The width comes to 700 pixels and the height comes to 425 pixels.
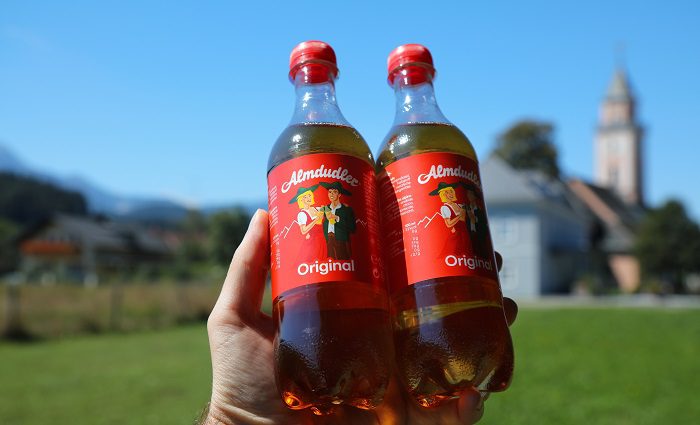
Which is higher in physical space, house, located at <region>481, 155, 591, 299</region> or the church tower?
the church tower

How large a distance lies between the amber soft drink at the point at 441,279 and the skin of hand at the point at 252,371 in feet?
0.64

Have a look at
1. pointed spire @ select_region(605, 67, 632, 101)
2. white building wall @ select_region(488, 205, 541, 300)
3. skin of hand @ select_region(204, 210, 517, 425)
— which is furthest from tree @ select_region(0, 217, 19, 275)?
pointed spire @ select_region(605, 67, 632, 101)

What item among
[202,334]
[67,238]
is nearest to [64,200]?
[67,238]

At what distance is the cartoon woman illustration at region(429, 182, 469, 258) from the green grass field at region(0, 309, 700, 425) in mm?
5917

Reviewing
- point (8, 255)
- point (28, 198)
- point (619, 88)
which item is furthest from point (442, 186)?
point (619, 88)

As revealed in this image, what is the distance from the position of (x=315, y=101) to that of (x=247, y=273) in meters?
0.75

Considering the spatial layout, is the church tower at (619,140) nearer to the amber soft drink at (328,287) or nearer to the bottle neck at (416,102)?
the bottle neck at (416,102)

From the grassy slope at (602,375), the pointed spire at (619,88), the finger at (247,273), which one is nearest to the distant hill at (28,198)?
the grassy slope at (602,375)

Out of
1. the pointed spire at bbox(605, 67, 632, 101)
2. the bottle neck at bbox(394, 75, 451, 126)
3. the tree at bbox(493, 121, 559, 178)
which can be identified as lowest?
the bottle neck at bbox(394, 75, 451, 126)

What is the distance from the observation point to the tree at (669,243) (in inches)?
1625

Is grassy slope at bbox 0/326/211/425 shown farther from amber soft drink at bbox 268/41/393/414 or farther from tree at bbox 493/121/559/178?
tree at bbox 493/121/559/178

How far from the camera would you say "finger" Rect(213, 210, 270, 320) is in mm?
2400

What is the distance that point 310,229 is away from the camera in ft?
6.97

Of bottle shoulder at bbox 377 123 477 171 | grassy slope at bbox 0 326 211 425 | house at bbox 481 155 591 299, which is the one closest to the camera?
bottle shoulder at bbox 377 123 477 171
